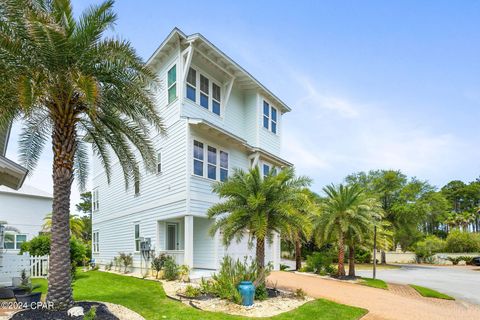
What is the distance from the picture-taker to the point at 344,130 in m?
27.4

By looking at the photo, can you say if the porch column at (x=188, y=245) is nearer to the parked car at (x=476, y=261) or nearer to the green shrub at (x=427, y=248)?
the parked car at (x=476, y=261)

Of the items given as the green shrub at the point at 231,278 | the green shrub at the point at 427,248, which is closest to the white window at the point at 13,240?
the green shrub at the point at 231,278

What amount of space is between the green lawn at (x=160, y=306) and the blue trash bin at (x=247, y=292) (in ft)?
4.32

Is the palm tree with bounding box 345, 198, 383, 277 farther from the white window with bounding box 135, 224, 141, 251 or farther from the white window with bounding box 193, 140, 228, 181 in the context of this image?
the white window with bounding box 135, 224, 141, 251

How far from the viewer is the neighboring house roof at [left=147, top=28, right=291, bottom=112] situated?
53.6ft

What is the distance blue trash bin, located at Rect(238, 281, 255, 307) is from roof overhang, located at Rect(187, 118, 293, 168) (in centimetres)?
792

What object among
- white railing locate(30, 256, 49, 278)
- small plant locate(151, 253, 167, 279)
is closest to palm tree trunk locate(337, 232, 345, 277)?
small plant locate(151, 253, 167, 279)

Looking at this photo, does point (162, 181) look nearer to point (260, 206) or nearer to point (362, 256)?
point (260, 206)

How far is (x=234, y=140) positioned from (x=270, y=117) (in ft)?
15.6

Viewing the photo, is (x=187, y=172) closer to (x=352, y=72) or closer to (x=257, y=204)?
(x=257, y=204)

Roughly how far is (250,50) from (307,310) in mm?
11090

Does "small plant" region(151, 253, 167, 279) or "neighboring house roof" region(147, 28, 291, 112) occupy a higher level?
"neighboring house roof" region(147, 28, 291, 112)

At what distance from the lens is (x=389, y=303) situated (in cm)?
1286

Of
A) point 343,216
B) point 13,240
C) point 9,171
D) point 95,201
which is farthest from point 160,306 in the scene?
point 13,240
